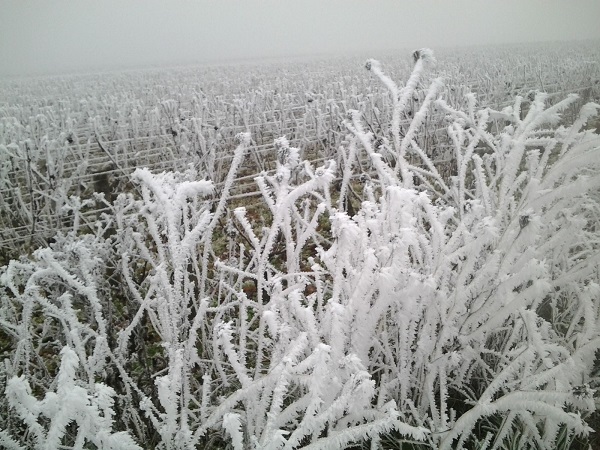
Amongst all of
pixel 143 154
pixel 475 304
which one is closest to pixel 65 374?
pixel 475 304

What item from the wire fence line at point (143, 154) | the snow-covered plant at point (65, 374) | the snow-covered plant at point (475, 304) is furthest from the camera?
the wire fence line at point (143, 154)

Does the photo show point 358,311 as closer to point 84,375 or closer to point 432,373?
point 432,373

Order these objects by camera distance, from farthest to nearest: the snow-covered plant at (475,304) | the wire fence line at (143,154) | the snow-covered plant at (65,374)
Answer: the wire fence line at (143,154) → the snow-covered plant at (475,304) → the snow-covered plant at (65,374)

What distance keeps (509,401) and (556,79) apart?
10.9 meters

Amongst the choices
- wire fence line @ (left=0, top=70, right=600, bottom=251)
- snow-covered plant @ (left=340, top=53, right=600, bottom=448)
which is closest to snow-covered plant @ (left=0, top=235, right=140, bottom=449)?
snow-covered plant @ (left=340, top=53, right=600, bottom=448)

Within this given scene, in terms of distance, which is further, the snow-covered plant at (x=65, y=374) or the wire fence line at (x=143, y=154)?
the wire fence line at (x=143, y=154)

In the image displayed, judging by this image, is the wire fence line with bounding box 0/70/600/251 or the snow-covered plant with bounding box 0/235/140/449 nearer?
the snow-covered plant with bounding box 0/235/140/449

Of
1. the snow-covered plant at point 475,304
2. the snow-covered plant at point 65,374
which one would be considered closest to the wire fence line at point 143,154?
the snow-covered plant at point 65,374

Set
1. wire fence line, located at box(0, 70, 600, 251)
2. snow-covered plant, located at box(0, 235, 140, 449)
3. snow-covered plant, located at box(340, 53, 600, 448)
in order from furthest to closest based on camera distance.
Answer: wire fence line, located at box(0, 70, 600, 251), snow-covered plant, located at box(340, 53, 600, 448), snow-covered plant, located at box(0, 235, 140, 449)

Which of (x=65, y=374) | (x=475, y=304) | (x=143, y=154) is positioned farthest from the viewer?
(x=143, y=154)

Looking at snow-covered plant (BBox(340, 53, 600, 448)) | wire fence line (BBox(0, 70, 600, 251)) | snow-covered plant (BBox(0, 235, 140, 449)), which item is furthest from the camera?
wire fence line (BBox(0, 70, 600, 251))

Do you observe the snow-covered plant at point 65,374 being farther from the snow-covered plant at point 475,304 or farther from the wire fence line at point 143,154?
the wire fence line at point 143,154

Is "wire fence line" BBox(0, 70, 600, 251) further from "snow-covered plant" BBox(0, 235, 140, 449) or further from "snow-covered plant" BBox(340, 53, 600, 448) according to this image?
"snow-covered plant" BBox(340, 53, 600, 448)

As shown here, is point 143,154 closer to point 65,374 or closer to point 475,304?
point 475,304
